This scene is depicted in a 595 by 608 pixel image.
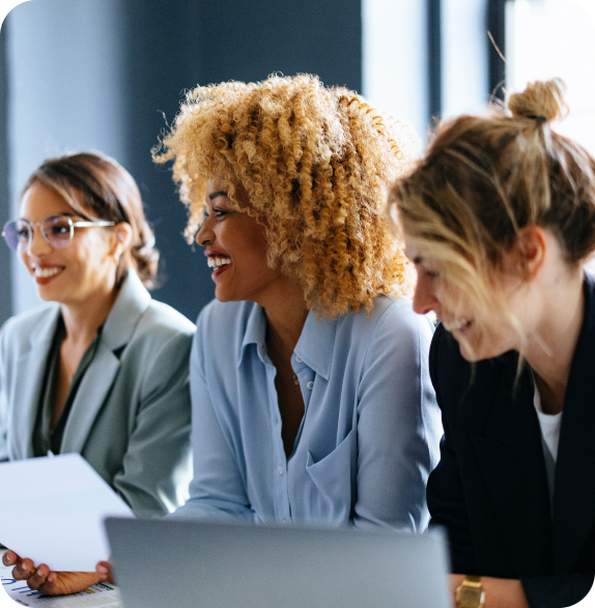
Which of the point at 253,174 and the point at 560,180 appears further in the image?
the point at 253,174

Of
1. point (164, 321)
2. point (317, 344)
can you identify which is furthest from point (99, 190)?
point (317, 344)

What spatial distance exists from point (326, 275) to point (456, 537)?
589 mm

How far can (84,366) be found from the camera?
6.03ft

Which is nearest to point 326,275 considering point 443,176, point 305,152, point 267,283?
point 267,283

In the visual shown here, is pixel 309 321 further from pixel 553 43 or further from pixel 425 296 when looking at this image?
pixel 553 43

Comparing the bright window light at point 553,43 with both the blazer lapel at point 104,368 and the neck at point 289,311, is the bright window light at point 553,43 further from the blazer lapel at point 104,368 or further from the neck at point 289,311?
the blazer lapel at point 104,368

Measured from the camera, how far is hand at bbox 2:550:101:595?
3.79 ft

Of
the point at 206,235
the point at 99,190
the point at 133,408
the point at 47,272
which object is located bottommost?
the point at 133,408

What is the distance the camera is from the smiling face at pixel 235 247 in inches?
59.4

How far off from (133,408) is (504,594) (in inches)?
41.1

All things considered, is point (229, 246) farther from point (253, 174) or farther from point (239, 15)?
point (239, 15)

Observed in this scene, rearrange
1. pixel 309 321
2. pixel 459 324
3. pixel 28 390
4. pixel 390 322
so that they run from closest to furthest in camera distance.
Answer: pixel 459 324
pixel 390 322
pixel 309 321
pixel 28 390

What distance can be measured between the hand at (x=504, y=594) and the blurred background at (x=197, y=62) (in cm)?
175

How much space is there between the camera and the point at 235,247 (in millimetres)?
1509
